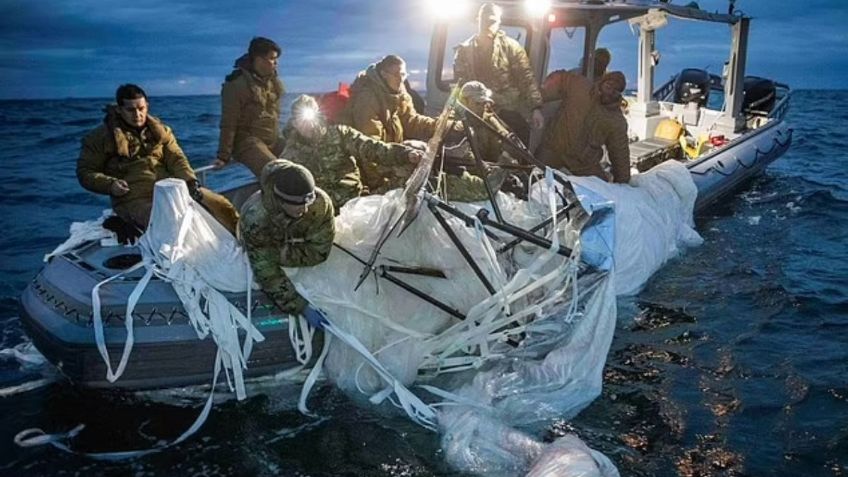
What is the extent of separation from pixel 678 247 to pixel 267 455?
6.04 metres

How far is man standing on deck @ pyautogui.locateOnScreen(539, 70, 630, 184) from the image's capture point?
281 inches

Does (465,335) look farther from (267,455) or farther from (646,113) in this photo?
(646,113)

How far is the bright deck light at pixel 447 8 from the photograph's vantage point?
8242 millimetres

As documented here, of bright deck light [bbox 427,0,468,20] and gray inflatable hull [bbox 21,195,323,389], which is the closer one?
gray inflatable hull [bbox 21,195,323,389]

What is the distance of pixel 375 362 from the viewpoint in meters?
4.59

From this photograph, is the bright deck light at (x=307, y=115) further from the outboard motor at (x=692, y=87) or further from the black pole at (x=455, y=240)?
the outboard motor at (x=692, y=87)

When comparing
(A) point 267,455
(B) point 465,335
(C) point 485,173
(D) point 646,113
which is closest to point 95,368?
(A) point 267,455

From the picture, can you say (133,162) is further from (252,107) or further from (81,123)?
(81,123)

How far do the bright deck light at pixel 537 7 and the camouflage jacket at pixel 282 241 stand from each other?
4.64 m

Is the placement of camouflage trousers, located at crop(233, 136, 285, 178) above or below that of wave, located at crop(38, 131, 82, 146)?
above

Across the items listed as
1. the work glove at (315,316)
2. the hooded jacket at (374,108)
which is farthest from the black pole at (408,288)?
the hooded jacket at (374,108)

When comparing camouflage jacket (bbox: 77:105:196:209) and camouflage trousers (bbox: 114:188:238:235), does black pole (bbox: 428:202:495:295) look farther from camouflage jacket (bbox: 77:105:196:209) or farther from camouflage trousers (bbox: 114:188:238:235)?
camouflage jacket (bbox: 77:105:196:209)

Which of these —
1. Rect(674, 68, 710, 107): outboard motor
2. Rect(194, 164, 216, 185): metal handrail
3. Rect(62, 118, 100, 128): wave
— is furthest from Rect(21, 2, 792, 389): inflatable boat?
Rect(62, 118, 100, 128): wave

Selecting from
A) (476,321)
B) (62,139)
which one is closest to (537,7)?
(476,321)
